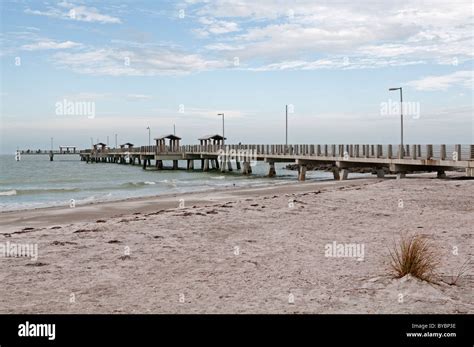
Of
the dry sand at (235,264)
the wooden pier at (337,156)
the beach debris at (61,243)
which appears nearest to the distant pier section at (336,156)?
the wooden pier at (337,156)

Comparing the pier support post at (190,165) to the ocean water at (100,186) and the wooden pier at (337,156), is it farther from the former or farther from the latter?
the ocean water at (100,186)

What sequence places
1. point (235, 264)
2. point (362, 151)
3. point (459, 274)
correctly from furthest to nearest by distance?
point (362, 151) → point (235, 264) → point (459, 274)

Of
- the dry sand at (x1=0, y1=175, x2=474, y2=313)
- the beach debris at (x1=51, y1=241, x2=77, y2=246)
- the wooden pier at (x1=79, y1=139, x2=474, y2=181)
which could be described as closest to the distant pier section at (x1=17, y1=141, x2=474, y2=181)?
the wooden pier at (x1=79, y1=139, x2=474, y2=181)

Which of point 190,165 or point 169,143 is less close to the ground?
point 169,143

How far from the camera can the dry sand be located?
6.12m

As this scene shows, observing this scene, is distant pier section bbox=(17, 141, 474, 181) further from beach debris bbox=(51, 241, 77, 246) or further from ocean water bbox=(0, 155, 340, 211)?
beach debris bbox=(51, 241, 77, 246)

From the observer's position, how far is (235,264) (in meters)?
8.37

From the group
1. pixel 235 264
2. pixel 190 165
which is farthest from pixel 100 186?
pixel 190 165

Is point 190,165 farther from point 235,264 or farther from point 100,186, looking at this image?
point 235,264

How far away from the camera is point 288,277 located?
7434mm

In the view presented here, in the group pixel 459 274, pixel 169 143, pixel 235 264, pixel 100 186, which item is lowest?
pixel 100 186
